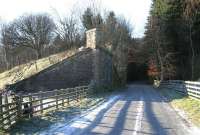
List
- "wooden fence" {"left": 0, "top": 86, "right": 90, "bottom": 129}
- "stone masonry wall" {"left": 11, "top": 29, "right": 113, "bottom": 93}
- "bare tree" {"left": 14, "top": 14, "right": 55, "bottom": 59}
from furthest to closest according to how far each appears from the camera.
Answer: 1. "bare tree" {"left": 14, "top": 14, "right": 55, "bottom": 59}
2. "stone masonry wall" {"left": 11, "top": 29, "right": 113, "bottom": 93}
3. "wooden fence" {"left": 0, "top": 86, "right": 90, "bottom": 129}

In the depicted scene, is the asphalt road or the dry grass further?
the dry grass

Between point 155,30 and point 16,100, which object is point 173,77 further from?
point 16,100

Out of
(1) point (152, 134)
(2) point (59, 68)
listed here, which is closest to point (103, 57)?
(2) point (59, 68)

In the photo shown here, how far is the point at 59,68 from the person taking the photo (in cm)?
3206

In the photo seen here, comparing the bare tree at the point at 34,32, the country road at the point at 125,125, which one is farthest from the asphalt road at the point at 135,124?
the bare tree at the point at 34,32

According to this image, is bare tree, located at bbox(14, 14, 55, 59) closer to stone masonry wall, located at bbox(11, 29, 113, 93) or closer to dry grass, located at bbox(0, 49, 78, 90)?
dry grass, located at bbox(0, 49, 78, 90)

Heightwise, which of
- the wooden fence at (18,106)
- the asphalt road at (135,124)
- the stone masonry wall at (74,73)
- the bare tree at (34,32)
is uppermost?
the bare tree at (34,32)

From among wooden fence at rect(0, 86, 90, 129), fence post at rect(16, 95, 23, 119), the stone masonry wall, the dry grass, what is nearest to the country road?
wooden fence at rect(0, 86, 90, 129)

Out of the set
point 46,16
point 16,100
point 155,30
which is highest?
point 46,16

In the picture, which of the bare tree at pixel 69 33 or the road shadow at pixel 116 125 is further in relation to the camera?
the bare tree at pixel 69 33

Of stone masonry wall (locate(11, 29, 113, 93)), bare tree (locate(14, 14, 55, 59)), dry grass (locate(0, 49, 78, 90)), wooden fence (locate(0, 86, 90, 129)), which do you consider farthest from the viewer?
bare tree (locate(14, 14, 55, 59))

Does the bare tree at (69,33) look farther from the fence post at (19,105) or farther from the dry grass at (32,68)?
the fence post at (19,105)

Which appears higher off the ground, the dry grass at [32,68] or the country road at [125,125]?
the dry grass at [32,68]

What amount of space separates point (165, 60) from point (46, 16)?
74.1 ft
